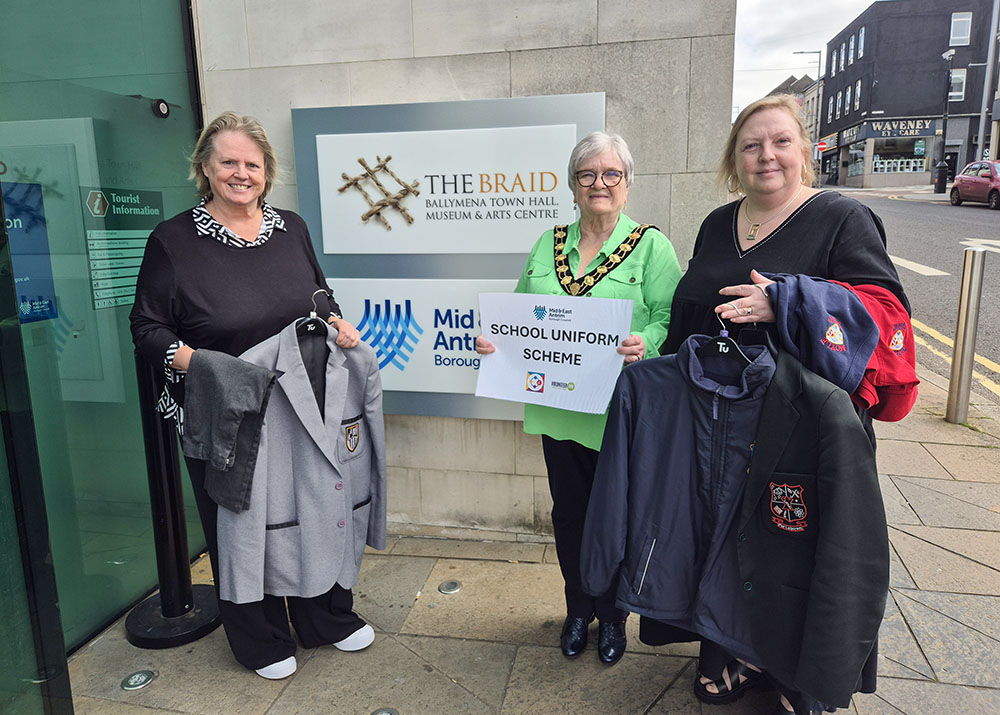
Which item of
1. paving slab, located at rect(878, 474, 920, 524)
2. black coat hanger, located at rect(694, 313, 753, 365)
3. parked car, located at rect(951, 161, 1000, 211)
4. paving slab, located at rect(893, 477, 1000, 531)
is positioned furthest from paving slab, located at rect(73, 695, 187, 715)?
parked car, located at rect(951, 161, 1000, 211)

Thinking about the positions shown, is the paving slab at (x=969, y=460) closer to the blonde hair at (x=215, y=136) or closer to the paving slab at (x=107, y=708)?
the blonde hair at (x=215, y=136)

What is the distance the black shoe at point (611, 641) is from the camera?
8.89 feet

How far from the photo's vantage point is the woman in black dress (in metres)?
1.94

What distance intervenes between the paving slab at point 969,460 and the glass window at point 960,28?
60.5m

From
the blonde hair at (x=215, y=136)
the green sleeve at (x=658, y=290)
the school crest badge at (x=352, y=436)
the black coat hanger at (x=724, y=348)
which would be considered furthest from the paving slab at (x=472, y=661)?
the blonde hair at (x=215, y=136)

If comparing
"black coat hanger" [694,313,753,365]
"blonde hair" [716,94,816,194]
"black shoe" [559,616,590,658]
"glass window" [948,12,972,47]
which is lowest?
"black shoe" [559,616,590,658]

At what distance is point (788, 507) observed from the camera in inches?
74.9

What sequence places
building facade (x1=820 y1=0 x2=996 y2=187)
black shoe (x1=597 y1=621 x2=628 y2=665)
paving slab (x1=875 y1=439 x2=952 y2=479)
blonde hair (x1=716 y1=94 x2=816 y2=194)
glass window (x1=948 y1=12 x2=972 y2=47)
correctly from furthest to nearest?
glass window (x1=948 y1=12 x2=972 y2=47) → building facade (x1=820 y1=0 x2=996 y2=187) → paving slab (x1=875 y1=439 x2=952 y2=479) → black shoe (x1=597 y1=621 x2=628 y2=665) → blonde hair (x1=716 y1=94 x2=816 y2=194)

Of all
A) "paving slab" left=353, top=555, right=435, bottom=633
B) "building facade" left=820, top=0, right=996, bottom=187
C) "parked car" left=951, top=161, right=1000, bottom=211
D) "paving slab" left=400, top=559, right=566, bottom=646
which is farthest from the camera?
"building facade" left=820, top=0, right=996, bottom=187

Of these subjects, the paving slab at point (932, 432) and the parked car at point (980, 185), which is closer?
the paving slab at point (932, 432)

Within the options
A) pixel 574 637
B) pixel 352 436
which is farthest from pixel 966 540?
pixel 352 436

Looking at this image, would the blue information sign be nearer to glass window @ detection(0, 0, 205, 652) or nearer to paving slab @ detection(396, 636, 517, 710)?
glass window @ detection(0, 0, 205, 652)

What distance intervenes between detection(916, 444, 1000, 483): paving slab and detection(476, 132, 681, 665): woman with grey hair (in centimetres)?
337

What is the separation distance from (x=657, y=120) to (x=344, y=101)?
5.30 ft
